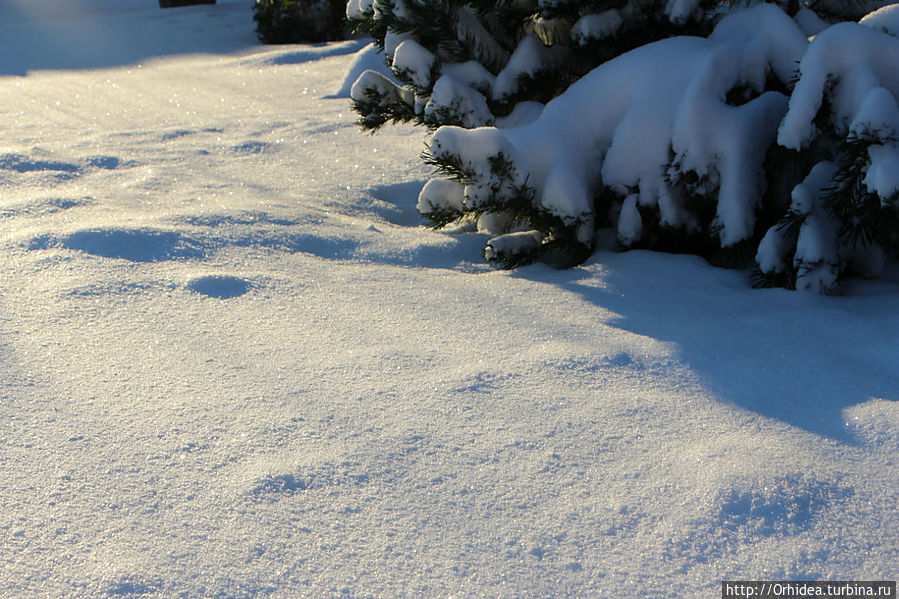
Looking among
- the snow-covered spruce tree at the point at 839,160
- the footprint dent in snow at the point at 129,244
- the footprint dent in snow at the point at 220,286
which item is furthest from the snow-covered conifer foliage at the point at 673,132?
the footprint dent in snow at the point at 129,244

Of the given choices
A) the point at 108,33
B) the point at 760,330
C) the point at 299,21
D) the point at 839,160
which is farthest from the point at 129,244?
the point at 108,33

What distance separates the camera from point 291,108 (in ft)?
16.9

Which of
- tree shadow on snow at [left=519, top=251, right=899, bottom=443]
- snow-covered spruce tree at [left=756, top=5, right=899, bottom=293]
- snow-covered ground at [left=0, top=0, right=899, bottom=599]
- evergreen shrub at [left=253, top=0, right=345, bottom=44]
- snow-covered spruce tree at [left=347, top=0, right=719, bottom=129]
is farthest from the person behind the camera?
evergreen shrub at [left=253, top=0, right=345, bottom=44]

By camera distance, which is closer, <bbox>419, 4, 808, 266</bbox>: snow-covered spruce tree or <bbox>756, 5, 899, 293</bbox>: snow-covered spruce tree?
<bbox>756, 5, 899, 293</bbox>: snow-covered spruce tree

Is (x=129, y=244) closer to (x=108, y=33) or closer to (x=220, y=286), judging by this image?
(x=220, y=286)

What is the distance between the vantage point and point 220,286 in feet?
7.41

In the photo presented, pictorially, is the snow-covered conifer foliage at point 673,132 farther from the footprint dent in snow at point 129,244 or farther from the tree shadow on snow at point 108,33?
the tree shadow on snow at point 108,33

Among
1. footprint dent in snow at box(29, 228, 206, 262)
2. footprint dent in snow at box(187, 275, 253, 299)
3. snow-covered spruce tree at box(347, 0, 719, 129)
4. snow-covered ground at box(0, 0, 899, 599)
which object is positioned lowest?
snow-covered ground at box(0, 0, 899, 599)

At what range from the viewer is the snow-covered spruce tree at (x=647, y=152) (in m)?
2.38

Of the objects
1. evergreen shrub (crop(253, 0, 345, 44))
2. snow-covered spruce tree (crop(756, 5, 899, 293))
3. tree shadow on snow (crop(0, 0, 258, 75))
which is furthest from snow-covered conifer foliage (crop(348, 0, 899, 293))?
evergreen shrub (crop(253, 0, 345, 44))

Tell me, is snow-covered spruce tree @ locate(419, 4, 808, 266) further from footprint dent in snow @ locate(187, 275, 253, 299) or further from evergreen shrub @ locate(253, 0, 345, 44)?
evergreen shrub @ locate(253, 0, 345, 44)

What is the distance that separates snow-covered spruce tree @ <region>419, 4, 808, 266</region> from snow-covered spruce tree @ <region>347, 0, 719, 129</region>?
0.15 m

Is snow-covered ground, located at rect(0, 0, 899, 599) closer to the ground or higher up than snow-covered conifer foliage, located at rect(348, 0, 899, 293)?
closer to the ground

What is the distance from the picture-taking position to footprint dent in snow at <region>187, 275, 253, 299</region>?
7.27ft
